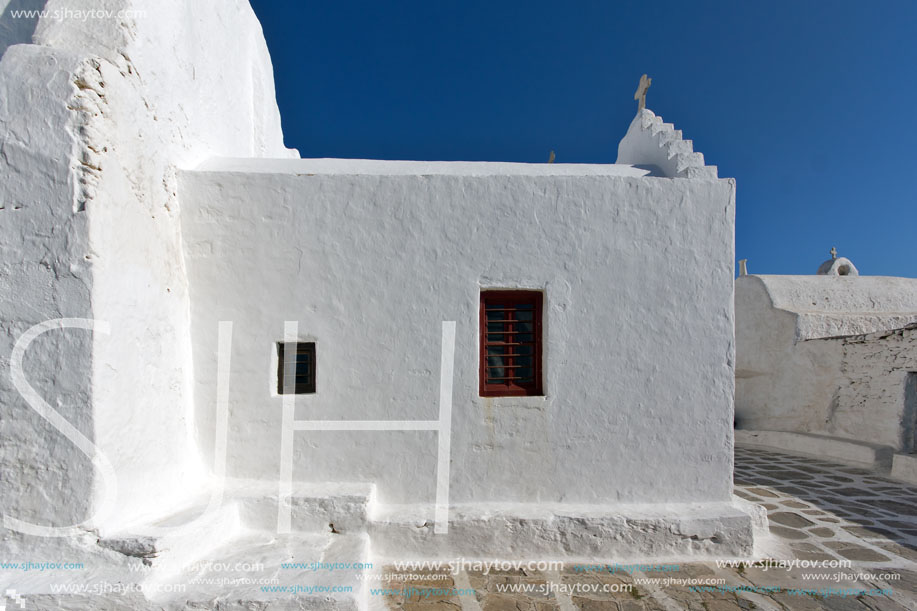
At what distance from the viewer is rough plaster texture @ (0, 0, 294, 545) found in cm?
273

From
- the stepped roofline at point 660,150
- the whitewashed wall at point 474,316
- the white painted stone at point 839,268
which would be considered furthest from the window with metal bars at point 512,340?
the white painted stone at point 839,268

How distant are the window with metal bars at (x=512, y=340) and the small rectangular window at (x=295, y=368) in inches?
53.5

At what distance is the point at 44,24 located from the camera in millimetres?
3174

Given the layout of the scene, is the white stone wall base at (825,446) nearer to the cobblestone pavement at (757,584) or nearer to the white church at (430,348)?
the cobblestone pavement at (757,584)

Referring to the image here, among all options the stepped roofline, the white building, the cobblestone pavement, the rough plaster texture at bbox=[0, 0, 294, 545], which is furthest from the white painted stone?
the rough plaster texture at bbox=[0, 0, 294, 545]

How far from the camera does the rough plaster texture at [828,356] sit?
7.18 metres

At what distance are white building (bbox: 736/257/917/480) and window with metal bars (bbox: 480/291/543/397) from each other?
569cm

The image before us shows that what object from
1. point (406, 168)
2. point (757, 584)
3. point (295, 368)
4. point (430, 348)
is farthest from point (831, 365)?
point (295, 368)

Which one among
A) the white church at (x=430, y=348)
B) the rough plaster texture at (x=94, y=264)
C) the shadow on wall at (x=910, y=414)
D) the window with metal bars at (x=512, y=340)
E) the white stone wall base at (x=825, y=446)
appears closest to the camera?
the rough plaster texture at (x=94, y=264)

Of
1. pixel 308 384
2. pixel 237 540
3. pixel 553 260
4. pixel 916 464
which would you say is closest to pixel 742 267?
pixel 916 464

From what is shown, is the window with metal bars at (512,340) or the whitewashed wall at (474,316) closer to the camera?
the whitewashed wall at (474,316)

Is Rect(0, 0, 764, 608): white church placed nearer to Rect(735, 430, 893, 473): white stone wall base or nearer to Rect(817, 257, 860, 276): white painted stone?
Rect(735, 430, 893, 473): white stone wall base

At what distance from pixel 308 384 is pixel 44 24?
2984 mm

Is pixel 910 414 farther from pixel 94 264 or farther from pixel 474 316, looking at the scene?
pixel 94 264
